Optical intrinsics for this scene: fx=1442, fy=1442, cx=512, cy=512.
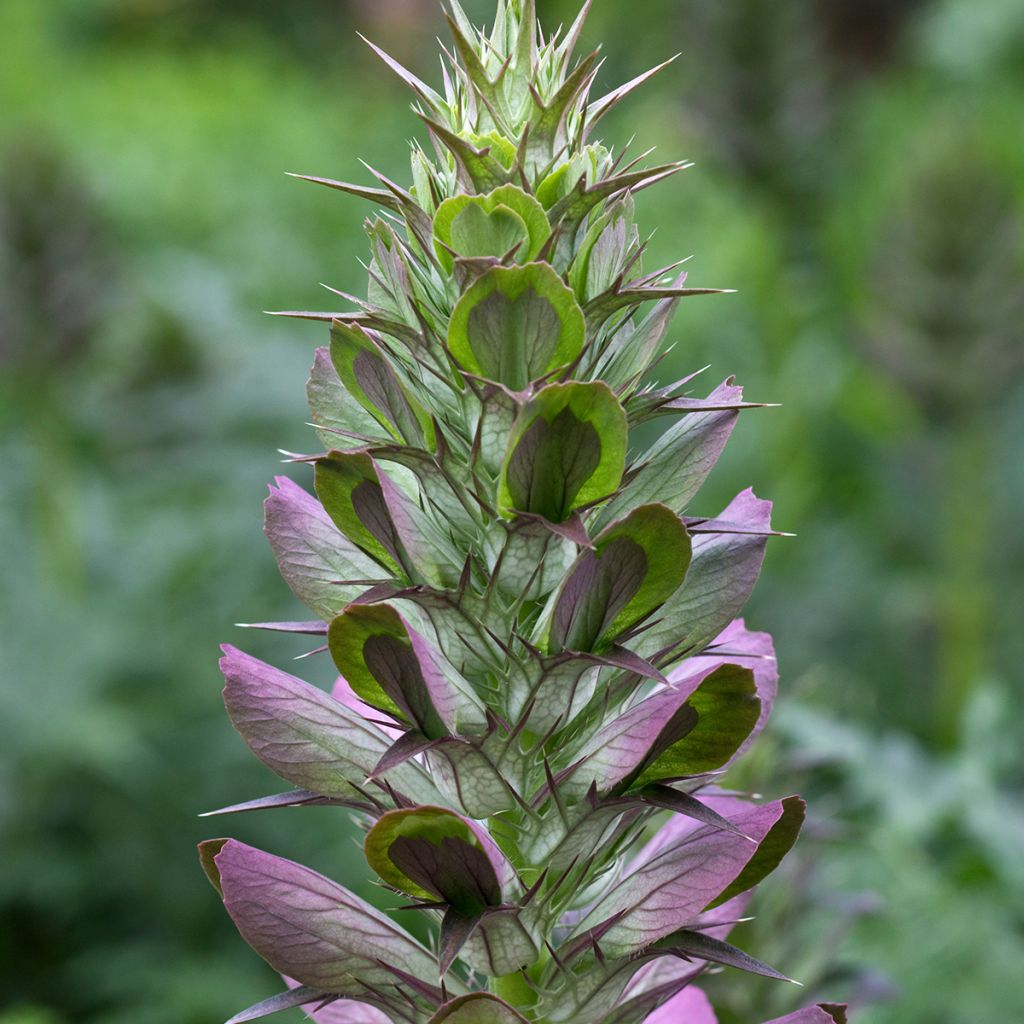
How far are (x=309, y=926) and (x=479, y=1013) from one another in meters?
0.12

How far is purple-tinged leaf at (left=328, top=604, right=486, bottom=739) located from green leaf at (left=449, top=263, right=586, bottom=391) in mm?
157

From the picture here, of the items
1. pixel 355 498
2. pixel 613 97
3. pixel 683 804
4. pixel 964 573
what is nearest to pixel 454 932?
pixel 683 804

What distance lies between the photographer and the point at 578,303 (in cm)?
85

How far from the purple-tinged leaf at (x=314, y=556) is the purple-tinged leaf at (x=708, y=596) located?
0.18 m

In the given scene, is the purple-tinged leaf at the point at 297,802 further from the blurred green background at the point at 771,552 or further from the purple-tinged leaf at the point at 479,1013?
the blurred green background at the point at 771,552

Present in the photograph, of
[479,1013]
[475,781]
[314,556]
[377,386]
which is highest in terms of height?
[377,386]

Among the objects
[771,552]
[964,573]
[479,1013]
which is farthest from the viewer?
[771,552]

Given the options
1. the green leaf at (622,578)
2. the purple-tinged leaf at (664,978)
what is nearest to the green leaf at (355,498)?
the green leaf at (622,578)

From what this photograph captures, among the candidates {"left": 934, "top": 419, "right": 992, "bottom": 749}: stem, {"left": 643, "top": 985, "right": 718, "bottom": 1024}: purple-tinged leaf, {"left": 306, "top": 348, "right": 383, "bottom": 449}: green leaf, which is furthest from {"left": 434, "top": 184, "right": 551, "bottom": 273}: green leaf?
{"left": 934, "top": 419, "right": 992, "bottom": 749}: stem

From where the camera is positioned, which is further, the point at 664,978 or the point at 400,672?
the point at 664,978

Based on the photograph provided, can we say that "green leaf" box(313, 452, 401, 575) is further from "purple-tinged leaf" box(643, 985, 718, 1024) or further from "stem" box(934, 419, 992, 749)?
"stem" box(934, 419, 992, 749)

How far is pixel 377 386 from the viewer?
2.77ft

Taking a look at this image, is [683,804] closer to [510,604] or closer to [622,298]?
[510,604]

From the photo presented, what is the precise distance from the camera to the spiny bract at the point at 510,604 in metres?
0.80
